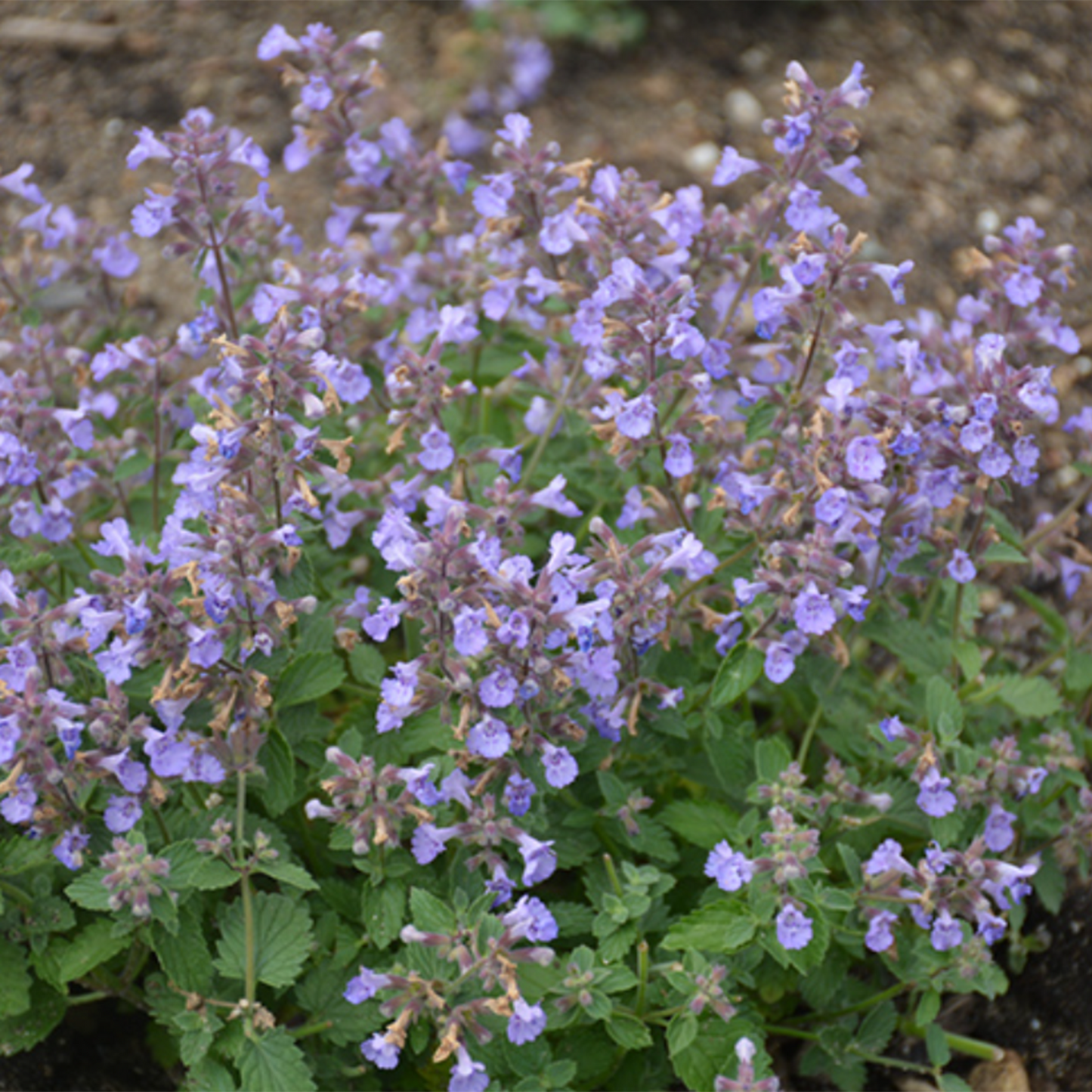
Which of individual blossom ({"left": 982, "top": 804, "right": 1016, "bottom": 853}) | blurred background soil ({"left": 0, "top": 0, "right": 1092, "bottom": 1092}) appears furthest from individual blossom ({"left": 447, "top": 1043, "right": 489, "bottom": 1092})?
blurred background soil ({"left": 0, "top": 0, "right": 1092, "bottom": 1092})

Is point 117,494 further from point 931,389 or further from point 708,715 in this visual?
point 931,389

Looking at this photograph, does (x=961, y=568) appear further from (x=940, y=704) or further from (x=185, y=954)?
(x=185, y=954)

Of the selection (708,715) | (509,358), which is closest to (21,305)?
(509,358)

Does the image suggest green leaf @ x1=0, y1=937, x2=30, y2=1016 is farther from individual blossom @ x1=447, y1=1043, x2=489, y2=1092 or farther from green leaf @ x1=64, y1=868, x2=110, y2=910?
individual blossom @ x1=447, y1=1043, x2=489, y2=1092

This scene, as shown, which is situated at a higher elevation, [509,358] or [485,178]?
[485,178]

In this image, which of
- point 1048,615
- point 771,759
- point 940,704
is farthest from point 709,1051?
point 1048,615

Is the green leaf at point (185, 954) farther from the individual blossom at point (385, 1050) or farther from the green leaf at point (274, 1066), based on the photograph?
the individual blossom at point (385, 1050)
